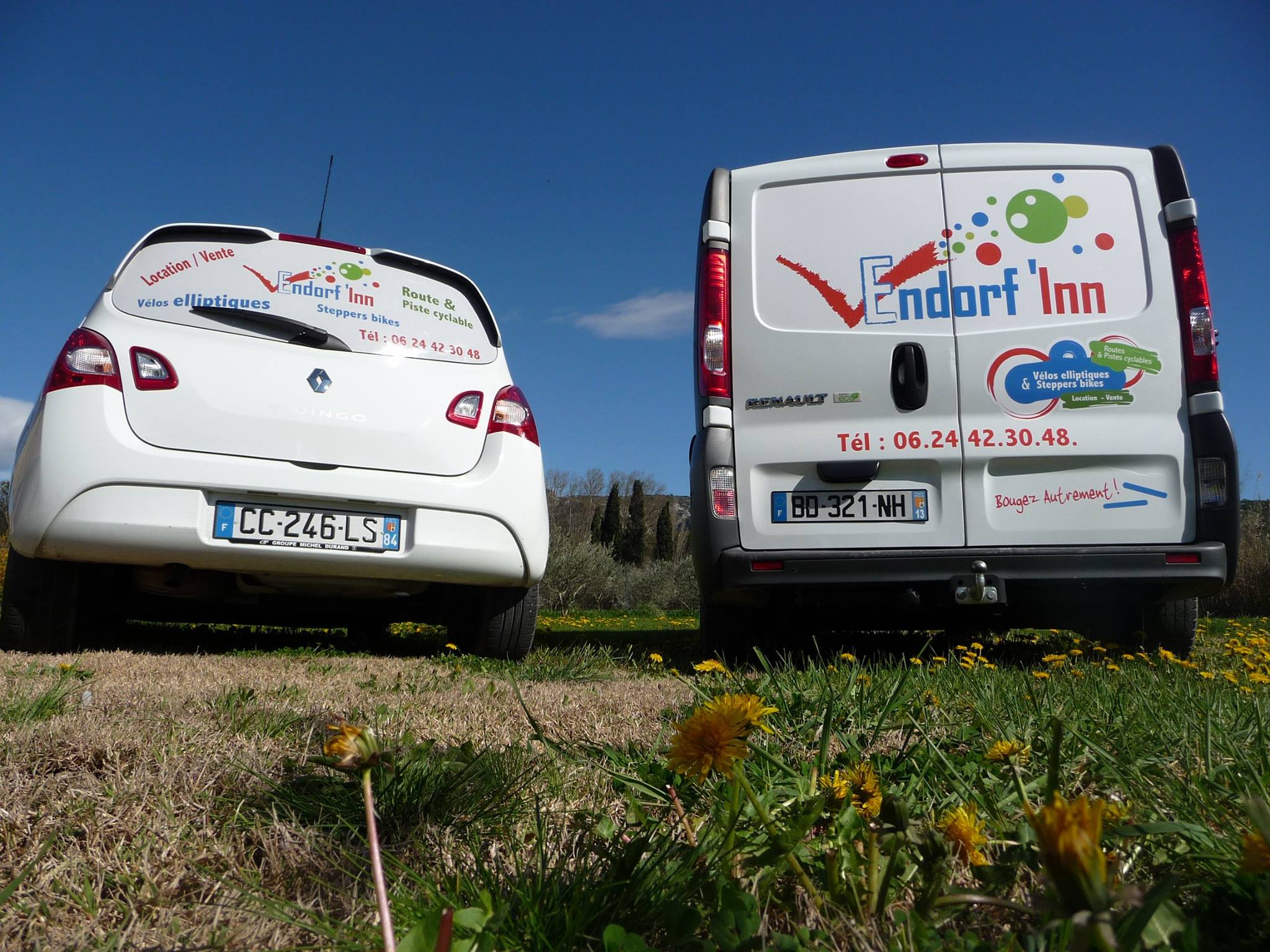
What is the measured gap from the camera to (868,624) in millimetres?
5035

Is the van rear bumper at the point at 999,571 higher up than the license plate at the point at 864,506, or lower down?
lower down

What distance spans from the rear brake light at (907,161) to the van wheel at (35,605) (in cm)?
393

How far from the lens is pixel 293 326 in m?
3.66

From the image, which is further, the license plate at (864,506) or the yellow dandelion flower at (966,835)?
the license plate at (864,506)

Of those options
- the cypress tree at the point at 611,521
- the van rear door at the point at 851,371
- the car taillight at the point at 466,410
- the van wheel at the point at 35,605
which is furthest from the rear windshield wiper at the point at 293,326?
the cypress tree at the point at 611,521

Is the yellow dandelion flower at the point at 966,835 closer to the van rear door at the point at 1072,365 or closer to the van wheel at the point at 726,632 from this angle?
the van rear door at the point at 1072,365

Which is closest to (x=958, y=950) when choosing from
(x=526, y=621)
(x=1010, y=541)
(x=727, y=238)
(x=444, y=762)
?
(x=444, y=762)

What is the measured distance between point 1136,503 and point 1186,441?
323mm

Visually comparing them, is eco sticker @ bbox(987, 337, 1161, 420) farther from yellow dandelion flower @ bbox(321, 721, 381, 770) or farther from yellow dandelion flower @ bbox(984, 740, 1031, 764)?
yellow dandelion flower @ bbox(321, 721, 381, 770)

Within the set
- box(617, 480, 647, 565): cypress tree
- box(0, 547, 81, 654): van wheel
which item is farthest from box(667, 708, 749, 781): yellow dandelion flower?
box(617, 480, 647, 565): cypress tree

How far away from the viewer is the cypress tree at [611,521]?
1889 inches

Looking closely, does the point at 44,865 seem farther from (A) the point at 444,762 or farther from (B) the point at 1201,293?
(B) the point at 1201,293

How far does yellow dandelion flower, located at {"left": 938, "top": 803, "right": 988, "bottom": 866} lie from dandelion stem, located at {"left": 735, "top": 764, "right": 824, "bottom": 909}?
0.48 feet

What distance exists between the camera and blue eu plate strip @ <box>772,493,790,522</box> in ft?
12.5
